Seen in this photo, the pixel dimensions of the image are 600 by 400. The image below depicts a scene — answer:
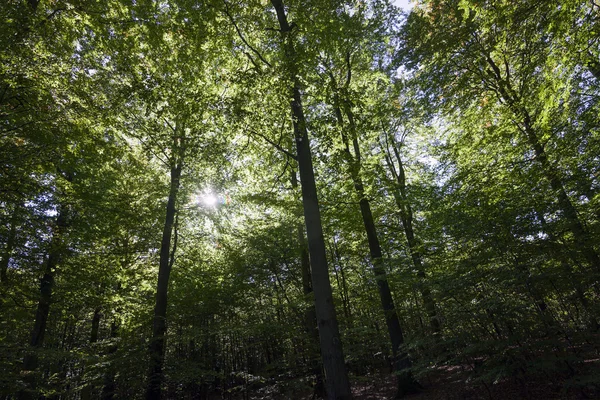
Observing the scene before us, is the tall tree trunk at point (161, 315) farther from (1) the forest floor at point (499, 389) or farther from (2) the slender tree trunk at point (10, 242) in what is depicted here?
(2) the slender tree trunk at point (10, 242)

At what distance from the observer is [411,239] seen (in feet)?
38.6

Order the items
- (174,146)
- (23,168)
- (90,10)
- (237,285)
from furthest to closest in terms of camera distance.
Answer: (237,285)
(174,146)
(23,168)
(90,10)

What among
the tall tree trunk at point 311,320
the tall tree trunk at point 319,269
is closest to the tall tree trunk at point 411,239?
the tall tree trunk at point 319,269

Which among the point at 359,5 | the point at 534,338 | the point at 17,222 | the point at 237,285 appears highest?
the point at 359,5

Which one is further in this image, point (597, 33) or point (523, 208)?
point (523, 208)

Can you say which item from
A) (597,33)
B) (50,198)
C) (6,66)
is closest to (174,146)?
(6,66)

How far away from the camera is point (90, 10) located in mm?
6008

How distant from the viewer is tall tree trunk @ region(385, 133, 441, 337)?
740 cm

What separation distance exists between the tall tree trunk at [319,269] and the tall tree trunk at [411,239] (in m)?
2.68

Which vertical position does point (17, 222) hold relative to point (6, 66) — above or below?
below

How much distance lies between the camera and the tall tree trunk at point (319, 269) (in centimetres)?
489

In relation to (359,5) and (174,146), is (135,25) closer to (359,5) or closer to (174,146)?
(174,146)

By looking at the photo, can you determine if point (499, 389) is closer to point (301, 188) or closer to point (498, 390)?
point (498, 390)

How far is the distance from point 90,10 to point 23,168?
11.8 ft
